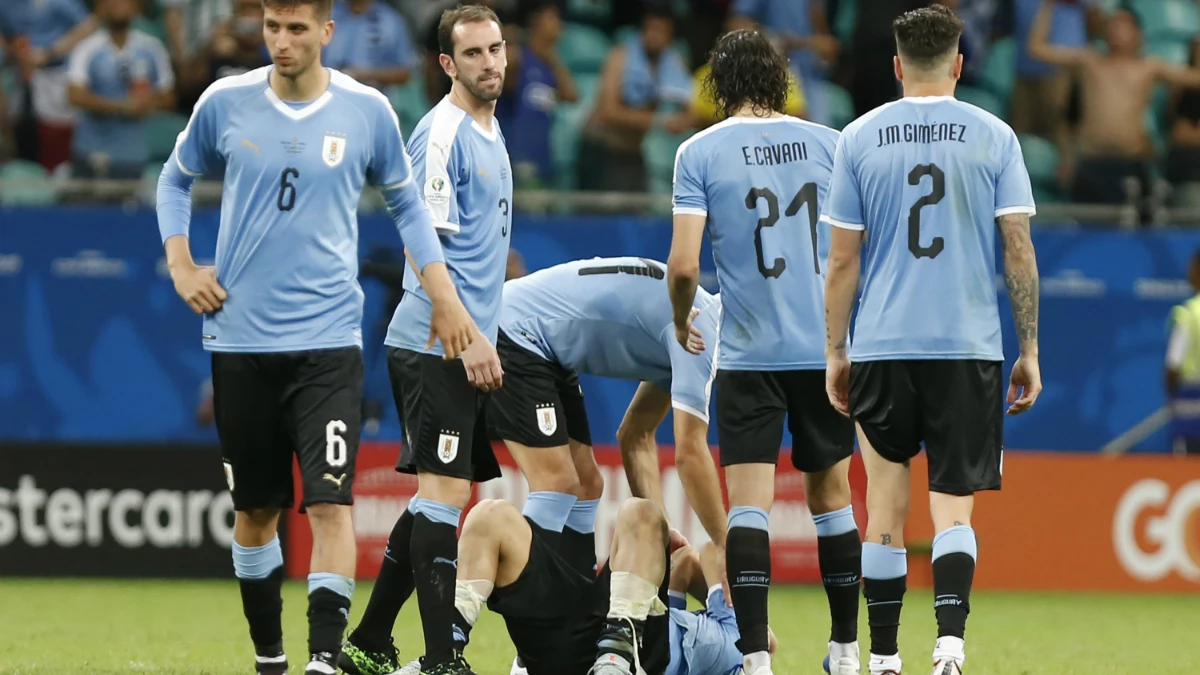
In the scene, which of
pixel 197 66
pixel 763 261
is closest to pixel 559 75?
pixel 197 66

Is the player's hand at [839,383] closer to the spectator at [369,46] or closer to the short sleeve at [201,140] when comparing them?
the short sleeve at [201,140]

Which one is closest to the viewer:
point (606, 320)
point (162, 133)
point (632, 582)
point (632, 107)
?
point (632, 582)

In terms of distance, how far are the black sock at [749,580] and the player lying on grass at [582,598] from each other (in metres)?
0.16

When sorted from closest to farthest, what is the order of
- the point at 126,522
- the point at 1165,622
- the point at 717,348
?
the point at 717,348 < the point at 1165,622 < the point at 126,522

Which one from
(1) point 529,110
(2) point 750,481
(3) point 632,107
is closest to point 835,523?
(2) point 750,481

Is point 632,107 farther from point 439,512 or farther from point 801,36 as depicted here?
point 439,512

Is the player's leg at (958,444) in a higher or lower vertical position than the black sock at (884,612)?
higher

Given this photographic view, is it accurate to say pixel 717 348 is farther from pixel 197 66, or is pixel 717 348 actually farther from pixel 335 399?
pixel 197 66

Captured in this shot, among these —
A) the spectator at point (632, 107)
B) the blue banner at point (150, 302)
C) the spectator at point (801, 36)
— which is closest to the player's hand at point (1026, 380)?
the blue banner at point (150, 302)

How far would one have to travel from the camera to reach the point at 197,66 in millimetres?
13977

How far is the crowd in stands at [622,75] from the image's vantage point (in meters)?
13.9

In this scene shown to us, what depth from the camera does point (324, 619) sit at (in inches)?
245

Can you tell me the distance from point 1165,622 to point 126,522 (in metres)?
6.82

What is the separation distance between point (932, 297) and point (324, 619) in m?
2.49
